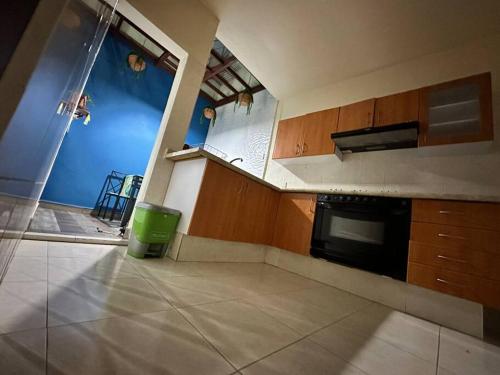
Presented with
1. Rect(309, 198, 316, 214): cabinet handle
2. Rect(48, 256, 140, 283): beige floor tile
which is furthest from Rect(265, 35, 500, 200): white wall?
Rect(48, 256, 140, 283): beige floor tile

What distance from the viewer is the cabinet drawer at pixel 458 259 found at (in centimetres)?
130

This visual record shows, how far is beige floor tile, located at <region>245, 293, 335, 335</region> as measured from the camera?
95 centimetres

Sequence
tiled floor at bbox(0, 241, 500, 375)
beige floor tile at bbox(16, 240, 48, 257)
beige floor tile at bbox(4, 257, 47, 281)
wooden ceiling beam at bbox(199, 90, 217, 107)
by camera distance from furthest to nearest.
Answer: wooden ceiling beam at bbox(199, 90, 217, 107), beige floor tile at bbox(16, 240, 48, 257), beige floor tile at bbox(4, 257, 47, 281), tiled floor at bbox(0, 241, 500, 375)

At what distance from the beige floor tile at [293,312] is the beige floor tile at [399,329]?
12cm

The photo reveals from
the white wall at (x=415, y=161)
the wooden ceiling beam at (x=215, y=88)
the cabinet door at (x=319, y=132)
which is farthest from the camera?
the wooden ceiling beam at (x=215, y=88)

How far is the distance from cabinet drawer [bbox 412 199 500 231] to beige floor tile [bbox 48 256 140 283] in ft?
6.84

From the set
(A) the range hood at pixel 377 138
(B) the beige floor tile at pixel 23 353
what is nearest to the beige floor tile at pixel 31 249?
(B) the beige floor tile at pixel 23 353

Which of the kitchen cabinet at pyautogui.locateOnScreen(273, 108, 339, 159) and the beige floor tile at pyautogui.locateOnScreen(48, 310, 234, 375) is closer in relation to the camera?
the beige floor tile at pyautogui.locateOnScreen(48, 310, 234, 375)

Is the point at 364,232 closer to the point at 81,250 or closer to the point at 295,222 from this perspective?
the point at 295,222

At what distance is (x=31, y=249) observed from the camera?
1.23 meters

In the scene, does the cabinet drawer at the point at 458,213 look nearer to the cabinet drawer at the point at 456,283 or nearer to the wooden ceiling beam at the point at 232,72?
the cabinet drawer at the point at 456,283

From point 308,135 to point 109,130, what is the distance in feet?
11.6

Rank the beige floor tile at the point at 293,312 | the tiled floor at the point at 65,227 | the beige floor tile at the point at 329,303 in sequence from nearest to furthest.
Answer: the beige floor tile at the point at 293,312 → the beige floor tile at the point at 329,303 → the tiled floor at the point at 65,227

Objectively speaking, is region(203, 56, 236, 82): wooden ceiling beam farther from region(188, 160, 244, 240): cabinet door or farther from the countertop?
region(188, 160, 244, 240): cabinet door
